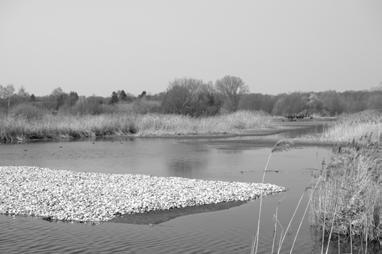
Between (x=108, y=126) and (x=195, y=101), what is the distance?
53.5 feet

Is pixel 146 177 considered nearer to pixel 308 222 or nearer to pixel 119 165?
pixel 119 165

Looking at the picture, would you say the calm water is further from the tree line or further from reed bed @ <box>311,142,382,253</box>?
the tree line

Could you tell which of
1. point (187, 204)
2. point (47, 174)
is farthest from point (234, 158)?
point (187, 204)

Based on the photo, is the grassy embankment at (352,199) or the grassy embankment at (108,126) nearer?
the grassy embankment at (352,199)

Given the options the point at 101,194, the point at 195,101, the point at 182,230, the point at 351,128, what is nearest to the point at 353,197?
the point at 182,230

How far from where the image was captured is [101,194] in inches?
490

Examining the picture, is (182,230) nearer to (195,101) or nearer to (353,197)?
(353,197)

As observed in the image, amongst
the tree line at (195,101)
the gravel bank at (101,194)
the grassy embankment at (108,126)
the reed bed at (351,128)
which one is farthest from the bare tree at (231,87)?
the gravel bank at (101,194)

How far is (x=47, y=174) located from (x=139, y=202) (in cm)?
625

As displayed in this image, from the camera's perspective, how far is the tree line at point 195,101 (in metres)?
53.7

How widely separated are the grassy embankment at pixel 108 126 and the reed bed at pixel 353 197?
1141 inches

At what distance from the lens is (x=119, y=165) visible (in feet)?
68.0

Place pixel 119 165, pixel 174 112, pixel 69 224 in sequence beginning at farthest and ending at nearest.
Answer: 1. pixel 174 112
2. pixel 119 165
3. pixel 69 224

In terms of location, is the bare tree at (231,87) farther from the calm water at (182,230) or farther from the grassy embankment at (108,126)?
the calm water at (182,230)
